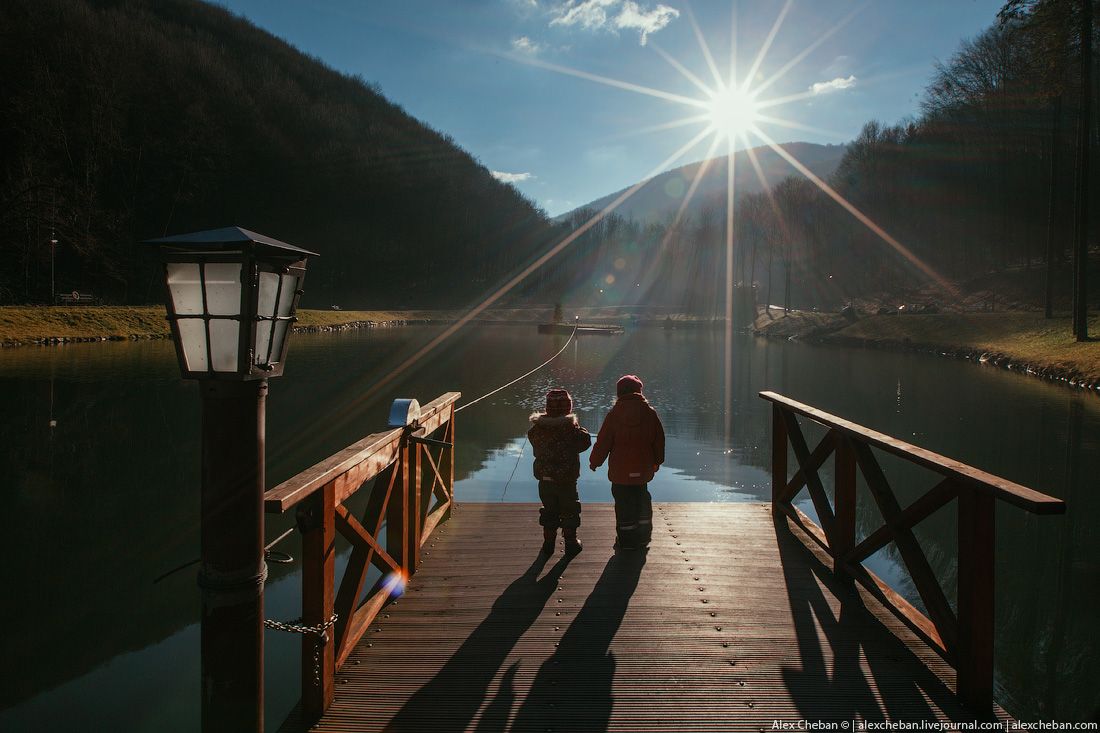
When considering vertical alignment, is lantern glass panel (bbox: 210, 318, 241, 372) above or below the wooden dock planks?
above

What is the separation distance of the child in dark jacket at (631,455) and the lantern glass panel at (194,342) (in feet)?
10.6

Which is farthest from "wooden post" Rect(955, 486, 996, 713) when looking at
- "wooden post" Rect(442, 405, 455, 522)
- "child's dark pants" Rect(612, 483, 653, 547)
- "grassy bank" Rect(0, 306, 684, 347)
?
"grassy bank" Rect(0, 306, 684, 347)

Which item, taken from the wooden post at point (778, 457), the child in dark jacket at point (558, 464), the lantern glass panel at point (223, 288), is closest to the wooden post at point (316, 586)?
the lantern glass panel at point (223, 288)

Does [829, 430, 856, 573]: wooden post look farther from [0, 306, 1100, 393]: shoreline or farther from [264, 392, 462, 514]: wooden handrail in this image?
[0, 306, 1100, 393]: shoreline

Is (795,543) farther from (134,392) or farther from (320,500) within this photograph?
(134,392)

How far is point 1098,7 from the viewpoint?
21.4 metres

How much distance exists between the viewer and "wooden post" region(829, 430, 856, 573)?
451 centimetres

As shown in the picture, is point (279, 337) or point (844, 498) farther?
point (844, 498)

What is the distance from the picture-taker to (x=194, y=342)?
229cm

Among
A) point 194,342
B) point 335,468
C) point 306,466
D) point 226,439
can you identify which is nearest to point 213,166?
point 306,466

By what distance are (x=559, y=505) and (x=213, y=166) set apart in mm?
88505

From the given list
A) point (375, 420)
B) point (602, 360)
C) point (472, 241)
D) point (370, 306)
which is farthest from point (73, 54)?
point (375, 420)

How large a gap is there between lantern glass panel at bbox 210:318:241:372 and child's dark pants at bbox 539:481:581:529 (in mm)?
3171

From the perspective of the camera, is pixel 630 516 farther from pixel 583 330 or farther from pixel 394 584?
pixel 583 330
